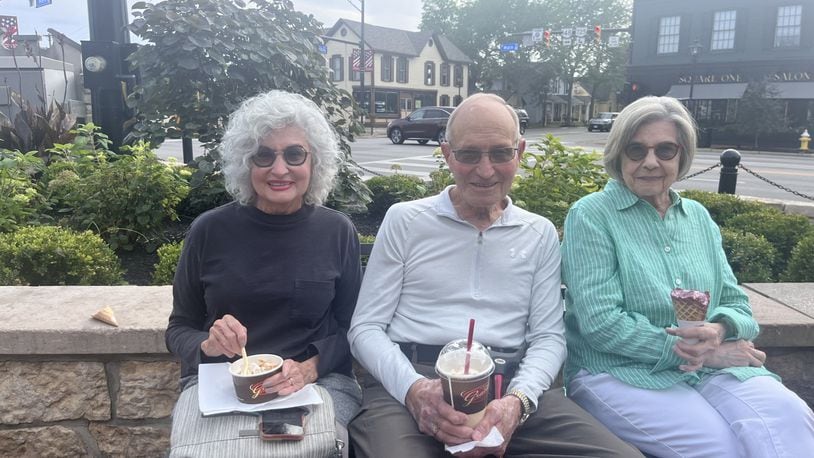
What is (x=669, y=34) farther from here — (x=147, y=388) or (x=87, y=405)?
(x=87, y=405)

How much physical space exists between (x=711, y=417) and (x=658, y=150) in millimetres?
980

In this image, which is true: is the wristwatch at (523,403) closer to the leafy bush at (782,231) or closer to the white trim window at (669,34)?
the leafy bush at (782,231)

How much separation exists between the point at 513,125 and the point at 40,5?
22.3 meters

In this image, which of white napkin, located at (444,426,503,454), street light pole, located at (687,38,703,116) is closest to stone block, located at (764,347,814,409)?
white napkin, located at (444,426,503,454)

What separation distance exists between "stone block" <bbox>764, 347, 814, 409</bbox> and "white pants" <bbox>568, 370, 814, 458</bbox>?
27.8 inches

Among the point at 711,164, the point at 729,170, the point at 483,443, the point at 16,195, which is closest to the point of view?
the point at 483,443

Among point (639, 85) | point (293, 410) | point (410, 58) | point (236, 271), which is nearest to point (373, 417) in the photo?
point (293, 410)

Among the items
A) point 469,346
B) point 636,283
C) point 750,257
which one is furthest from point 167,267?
point 750,257

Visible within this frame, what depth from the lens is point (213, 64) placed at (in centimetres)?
408

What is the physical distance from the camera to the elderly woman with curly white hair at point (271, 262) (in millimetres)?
2250

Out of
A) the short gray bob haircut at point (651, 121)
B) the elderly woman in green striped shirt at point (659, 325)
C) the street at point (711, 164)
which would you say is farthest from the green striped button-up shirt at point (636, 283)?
the street at point (711, 164)

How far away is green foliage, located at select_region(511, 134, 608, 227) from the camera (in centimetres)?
434

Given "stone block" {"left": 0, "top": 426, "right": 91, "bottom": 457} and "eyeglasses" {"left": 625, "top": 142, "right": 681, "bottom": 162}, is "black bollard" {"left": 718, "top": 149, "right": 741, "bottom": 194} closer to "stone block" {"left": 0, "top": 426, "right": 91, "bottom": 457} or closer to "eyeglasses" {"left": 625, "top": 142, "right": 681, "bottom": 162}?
"eyeglasses" {"left": 625, "top": 142, "right": 681, "bottom": 162}

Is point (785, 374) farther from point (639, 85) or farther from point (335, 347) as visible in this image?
point (639, 85)
